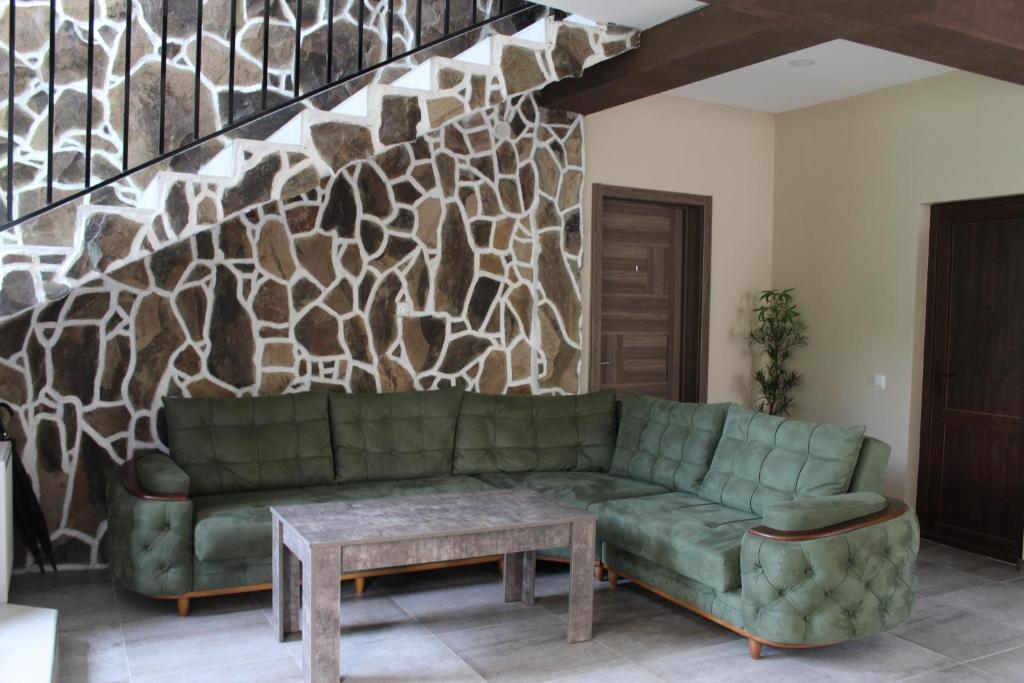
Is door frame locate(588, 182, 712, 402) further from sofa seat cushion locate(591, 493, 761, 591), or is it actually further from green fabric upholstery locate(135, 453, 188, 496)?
green fabric upholstery locate(135, 453, 188, 496)

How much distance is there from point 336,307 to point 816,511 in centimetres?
286

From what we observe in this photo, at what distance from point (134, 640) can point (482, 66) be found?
299 cm

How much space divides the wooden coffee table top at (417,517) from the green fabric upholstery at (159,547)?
49cm

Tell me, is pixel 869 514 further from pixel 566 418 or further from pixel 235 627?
pixel 235 627

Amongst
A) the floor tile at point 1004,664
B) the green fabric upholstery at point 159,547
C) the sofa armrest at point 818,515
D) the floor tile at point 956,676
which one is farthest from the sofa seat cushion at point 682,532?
the green fabric upholstery at point 159,547

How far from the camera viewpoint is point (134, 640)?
379 centimetres

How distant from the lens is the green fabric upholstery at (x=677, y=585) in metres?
3.79

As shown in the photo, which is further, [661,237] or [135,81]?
[661,237]

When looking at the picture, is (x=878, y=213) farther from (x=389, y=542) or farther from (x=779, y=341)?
(x=389, y=542)

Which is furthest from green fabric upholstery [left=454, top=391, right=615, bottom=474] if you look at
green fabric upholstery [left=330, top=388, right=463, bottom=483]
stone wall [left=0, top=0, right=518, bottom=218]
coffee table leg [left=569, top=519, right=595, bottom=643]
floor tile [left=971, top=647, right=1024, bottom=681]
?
floor tile [left=971, top=647, right=1024, bottom=681]

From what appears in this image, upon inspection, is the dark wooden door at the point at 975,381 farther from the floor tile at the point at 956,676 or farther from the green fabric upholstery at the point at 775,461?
the floor tile at the point at 956,676

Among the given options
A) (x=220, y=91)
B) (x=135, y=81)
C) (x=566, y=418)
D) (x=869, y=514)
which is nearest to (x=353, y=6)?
(x=220, y=91)

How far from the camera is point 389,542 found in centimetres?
346

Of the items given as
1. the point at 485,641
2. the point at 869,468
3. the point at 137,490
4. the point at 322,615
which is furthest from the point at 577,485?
the point at 137,490
